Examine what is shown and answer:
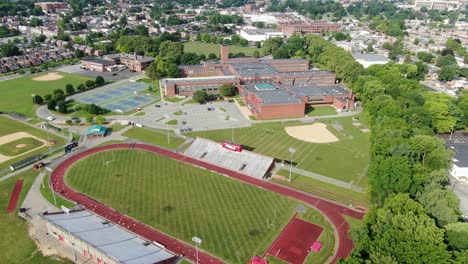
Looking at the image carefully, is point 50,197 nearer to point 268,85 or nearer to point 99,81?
point 99,81

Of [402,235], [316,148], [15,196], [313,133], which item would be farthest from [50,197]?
[313,133]

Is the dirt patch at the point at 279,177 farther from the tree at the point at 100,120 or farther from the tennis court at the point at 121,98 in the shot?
the tennis court at the point at 121,98

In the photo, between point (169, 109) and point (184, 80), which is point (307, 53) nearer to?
point (184, 80)

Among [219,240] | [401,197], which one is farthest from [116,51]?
[401,197]

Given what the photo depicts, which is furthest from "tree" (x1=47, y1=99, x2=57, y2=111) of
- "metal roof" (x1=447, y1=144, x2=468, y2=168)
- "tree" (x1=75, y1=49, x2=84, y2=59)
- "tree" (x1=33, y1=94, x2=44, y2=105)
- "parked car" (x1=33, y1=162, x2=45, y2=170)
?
"metal roof" (x1=447, y1=144, x2=468, y2=168)

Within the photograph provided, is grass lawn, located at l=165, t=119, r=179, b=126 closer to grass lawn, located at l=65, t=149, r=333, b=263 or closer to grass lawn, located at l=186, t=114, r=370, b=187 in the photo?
grass lawn, located at l=186, t=114, r=370, b=187

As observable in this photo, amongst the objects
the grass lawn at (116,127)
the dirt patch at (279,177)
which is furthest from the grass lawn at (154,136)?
the dirt patch at (279,177)
